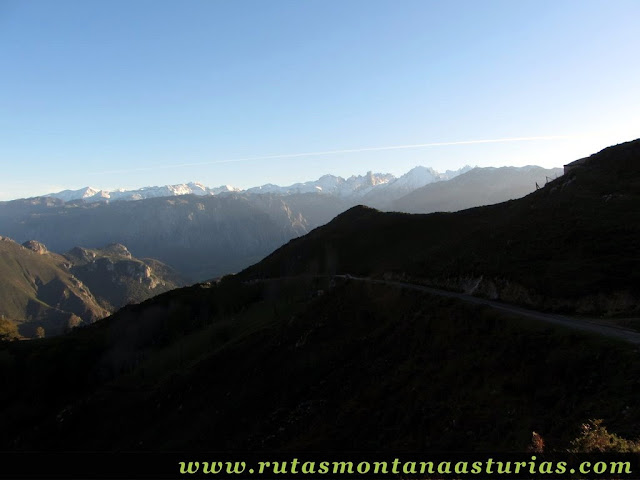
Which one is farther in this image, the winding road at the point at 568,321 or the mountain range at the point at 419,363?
the winding road at the point at 568,321

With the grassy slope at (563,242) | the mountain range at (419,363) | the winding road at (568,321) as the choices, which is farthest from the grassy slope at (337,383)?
the grassy slope at (563,242)

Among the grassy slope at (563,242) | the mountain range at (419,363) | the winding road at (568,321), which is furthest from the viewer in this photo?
the grassy slope at (563,242)

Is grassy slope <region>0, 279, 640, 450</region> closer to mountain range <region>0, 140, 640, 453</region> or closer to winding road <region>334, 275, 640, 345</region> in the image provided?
mountain range <region>0, 140, 640, 453</region>

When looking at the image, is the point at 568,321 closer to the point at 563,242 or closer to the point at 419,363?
the point at 419,363

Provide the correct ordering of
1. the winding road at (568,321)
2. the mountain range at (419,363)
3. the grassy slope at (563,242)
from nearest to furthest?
1. the mountain range at (419,363)
2. the winding road at (568,321)
3. the grassy slope at (563,242)

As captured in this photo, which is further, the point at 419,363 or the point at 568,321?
the point at 419,363

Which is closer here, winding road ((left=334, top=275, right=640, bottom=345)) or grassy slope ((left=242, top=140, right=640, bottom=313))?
winding road ((left=334, top=275, right=640, bottom=345))

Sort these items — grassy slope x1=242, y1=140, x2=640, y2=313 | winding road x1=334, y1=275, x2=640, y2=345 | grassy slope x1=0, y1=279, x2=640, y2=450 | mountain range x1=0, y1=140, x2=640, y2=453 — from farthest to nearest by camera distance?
grassy slope x1=242, y1=140, x2=640, y2=313, winding road x1=334, y1=275, x2=640, y2=345, mountain range x1=0, y1=140, x2=640, y2=453, grassy slope x1=0, y1=279, x2=640, y2=450

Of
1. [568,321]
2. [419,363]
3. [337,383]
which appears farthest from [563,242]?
[337,383]

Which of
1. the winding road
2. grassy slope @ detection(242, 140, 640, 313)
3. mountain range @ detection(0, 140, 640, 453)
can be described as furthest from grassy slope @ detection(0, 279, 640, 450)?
grassy slope @ detection(242, 140, 640, 313)

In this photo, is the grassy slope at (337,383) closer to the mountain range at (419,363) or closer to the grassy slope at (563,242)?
the mountain range at (419,363)

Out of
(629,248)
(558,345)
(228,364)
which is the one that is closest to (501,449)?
(558,345)

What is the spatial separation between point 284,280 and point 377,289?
5720 centimetres

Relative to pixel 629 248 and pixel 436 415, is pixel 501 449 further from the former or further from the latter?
pixel 629 248
